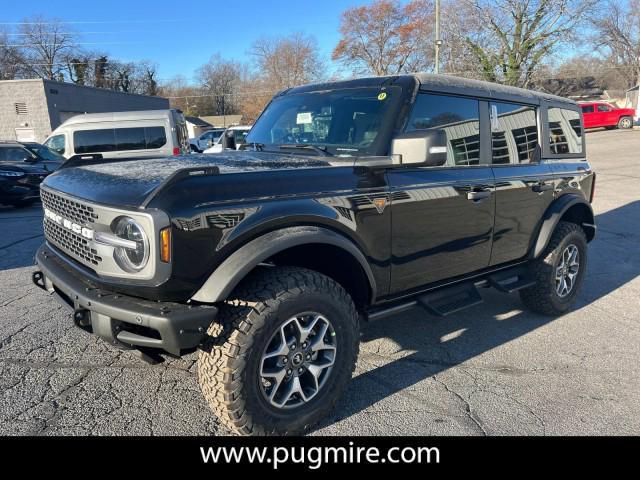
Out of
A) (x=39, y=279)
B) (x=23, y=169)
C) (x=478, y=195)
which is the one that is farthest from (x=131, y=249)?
(x=23, y=169)

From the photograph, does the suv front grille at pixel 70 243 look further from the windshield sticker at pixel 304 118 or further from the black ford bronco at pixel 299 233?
the windshield sticker at pixel 304 118

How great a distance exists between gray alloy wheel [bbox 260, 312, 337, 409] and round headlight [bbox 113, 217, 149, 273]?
782 mm

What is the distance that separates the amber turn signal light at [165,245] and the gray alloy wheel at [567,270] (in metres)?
3.78

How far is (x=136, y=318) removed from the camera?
2.16 meters

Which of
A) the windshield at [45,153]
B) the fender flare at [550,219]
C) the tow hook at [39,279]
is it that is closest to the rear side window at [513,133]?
the fender flare at [550,219]

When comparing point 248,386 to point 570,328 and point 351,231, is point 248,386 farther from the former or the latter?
point 570,328

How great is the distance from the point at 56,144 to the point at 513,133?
12053 mm

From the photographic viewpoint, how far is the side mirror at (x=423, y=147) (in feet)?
8.90

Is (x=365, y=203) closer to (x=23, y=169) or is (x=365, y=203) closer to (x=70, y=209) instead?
(x=70, y=209)

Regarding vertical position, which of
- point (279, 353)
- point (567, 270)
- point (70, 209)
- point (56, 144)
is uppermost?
point (56, 144)

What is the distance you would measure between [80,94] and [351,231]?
31070 mm

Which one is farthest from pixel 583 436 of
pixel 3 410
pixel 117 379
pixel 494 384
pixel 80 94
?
pixel 80 94

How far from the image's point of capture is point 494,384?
3.28 m

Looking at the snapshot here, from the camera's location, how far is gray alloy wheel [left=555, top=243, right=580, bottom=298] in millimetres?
4527
